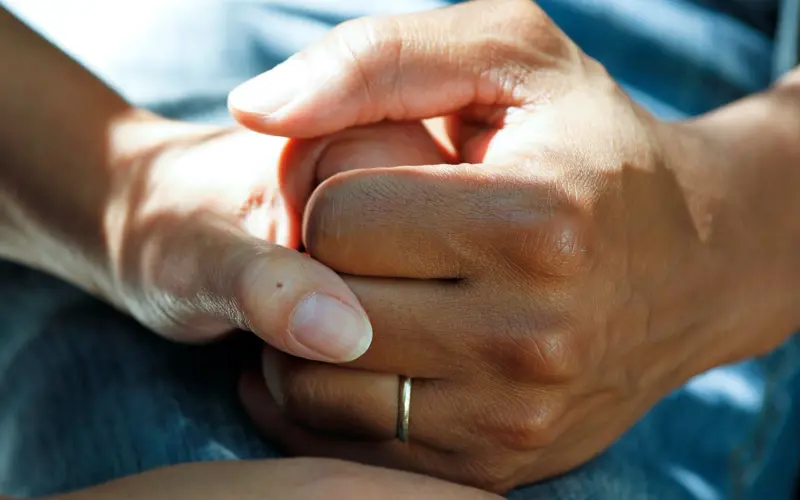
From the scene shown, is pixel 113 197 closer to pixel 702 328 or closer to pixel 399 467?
pixel 399 467

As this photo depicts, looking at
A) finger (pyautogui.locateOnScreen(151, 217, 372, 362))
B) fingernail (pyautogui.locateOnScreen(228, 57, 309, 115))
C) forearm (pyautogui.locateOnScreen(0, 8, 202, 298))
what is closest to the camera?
finger (pyautogui.locateOnScreen(151, 217, 372, 362))

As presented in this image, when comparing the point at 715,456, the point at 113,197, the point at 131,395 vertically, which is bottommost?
the point at 715,456

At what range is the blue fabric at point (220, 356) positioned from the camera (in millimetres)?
780

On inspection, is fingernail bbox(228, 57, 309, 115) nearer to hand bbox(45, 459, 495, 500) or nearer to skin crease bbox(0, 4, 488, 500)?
skin crease bbox(0, 4, 488, 500)

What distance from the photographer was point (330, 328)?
0.61 meters

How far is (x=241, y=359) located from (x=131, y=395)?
112mm

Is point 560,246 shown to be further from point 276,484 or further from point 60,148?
point 60,148

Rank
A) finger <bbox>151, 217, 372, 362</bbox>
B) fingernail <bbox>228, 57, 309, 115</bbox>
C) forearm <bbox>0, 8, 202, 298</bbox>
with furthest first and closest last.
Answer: forearm <bbox>0, 8, 202, 298</bbox> → fingernail <bbox>228, 57, 309, 115</bbox> → finger <bbox>151, 217, 372, 362</bbox>

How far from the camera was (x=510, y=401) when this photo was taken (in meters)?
0.68

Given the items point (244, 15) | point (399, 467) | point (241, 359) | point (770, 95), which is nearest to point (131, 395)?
point (241, 359)

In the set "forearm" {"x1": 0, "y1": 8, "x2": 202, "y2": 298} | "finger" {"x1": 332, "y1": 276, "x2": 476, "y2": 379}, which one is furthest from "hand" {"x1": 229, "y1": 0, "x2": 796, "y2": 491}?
"forearm" {"x1": 0, "y1": 8, "x2": 202, "y2": 298}

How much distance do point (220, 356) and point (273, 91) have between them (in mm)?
292

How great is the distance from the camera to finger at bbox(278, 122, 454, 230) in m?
0.76

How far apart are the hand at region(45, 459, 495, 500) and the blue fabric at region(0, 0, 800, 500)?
114 mm
